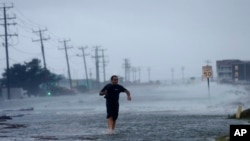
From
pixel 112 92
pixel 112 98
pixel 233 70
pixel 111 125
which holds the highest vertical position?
pixel 112 92

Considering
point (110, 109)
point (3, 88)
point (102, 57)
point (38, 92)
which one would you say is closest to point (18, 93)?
point (3, 88)

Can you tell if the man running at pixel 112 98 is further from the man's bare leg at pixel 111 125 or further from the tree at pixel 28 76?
the tree at pixel 28 76

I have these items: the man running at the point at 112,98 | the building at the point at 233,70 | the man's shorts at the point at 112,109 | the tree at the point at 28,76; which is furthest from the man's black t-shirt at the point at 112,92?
the building at the point at 233,70

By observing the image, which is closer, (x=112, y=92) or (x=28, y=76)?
(x=112, y=92)

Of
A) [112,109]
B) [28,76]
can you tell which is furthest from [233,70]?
[112,109]

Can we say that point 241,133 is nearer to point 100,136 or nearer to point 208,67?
point 100,136

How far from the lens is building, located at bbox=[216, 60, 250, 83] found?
157 m

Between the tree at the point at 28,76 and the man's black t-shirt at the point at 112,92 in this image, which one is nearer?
the man's black t-shirt at the point at 112,92

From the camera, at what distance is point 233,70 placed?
521ft

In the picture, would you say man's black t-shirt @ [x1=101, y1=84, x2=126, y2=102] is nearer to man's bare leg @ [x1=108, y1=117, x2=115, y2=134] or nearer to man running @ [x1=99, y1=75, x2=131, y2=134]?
man running @ [x1=99, y1=75, x2=131, y2=134]

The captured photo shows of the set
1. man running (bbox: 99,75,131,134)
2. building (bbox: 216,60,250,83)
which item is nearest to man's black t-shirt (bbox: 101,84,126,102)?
man running (bbox: 99,75,131,134)

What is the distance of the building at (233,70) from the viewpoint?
157 m

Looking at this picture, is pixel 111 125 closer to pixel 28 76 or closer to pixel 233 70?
pixel 28 76

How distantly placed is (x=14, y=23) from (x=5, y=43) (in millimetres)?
2860
